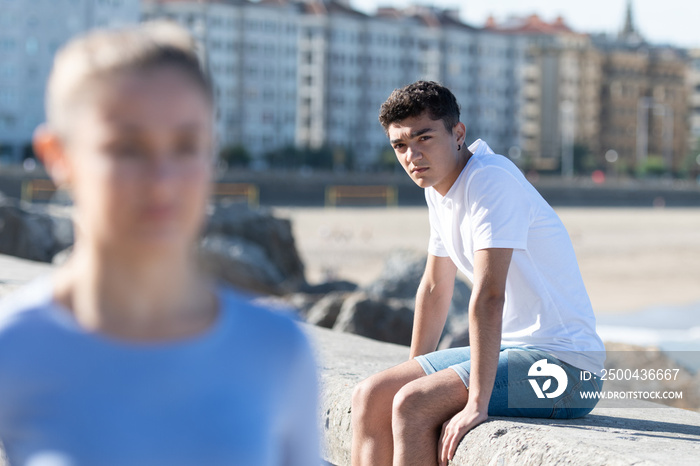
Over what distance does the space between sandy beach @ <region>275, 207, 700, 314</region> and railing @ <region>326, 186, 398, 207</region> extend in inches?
320

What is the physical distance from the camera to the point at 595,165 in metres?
105

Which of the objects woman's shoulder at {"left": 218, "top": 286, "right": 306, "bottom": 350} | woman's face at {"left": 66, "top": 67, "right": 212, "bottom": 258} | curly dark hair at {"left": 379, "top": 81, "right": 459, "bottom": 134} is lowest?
woman's shoulder at {"left": 218, "top": 286, "right": 306, "bottom": 350}

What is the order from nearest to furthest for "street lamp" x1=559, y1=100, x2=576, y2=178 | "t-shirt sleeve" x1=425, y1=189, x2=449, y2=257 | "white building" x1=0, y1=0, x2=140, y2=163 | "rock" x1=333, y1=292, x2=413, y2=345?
"t-shirt sleeve" x1=425, y1=189, x2=449, y2=257 < "rock" x1=333, y1=292, x2=413, y2=345 < "white building" x1=0, y1=0, x2=140, y2=163 < "street lamp" x1=559, y1=100, x2=576, y2=178

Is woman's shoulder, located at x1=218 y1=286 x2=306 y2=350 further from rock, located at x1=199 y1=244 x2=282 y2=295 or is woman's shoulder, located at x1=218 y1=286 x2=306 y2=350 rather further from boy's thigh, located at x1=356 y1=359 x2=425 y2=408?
rock, located at x1=199 y1=244 x2=282 y2=295

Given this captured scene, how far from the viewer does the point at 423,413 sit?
8.77 ft

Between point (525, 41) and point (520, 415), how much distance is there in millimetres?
110711

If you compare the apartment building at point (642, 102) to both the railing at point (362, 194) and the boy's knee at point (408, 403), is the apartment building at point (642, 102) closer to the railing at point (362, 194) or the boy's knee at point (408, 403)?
the railing at point (362, 194)

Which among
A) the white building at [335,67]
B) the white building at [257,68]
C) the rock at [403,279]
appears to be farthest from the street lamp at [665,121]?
the rock at [403,279]

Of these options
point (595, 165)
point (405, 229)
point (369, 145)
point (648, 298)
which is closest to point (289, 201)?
point (405, 229)

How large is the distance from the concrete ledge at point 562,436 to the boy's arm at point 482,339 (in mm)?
52

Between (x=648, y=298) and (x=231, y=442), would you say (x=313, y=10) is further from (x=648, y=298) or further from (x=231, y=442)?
(x=231, y=442)

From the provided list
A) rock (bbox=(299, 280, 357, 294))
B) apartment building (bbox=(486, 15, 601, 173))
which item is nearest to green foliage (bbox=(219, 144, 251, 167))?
apartment building (bbox=(486, 15, 601, 173))

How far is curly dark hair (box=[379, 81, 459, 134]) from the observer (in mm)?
2814

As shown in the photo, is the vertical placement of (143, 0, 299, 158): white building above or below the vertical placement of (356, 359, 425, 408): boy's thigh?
above
